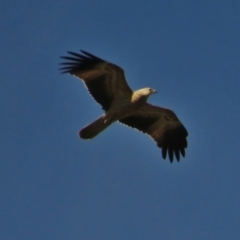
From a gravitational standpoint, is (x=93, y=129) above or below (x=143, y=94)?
below

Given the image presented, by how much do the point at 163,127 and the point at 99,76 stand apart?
101 inches

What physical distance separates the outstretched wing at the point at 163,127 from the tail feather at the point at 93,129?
164 cm

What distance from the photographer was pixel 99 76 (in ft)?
68.6

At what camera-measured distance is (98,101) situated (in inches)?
832

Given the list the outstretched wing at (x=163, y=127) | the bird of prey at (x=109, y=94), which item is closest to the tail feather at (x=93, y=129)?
the bird of prey at (x=109, y=94)

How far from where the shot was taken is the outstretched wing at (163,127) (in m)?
21.9

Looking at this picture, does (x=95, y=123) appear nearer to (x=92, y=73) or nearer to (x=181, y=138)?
(x=92, y=73)

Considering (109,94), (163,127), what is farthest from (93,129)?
(163,127)

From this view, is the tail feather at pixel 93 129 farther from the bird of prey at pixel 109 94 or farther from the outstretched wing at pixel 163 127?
the outstretched wing at pixel 163 127

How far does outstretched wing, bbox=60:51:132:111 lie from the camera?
2070 cm

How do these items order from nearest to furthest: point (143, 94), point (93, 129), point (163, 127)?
1. point (93, 129)
2. point (143, 94)
3. point (163, 127)

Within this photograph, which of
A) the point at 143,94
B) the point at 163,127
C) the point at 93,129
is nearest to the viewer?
the point at 93,129

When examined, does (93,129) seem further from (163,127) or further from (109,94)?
(163,127)

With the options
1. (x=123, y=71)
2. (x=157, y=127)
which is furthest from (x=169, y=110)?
(x=123, y=71)
